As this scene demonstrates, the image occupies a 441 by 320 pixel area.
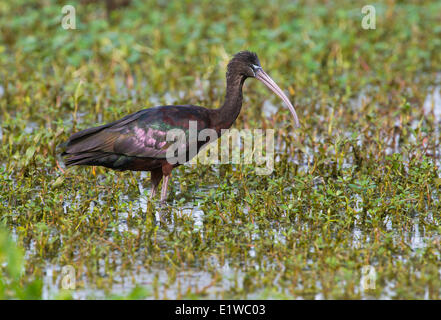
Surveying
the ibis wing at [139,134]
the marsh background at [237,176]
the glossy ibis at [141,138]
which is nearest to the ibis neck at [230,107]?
the glossy ibis at [141,138]

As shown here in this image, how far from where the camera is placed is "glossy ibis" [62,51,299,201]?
22.6 ft

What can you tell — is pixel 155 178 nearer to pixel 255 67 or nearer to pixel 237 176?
pixel 237 176

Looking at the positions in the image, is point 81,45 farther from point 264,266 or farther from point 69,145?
point 264,266

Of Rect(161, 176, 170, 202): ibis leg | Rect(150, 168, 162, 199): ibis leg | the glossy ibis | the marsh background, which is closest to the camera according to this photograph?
the marsh background

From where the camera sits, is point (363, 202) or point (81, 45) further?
point (81, 45)

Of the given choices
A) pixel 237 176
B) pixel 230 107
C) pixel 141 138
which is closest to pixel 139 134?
pixel 141 138

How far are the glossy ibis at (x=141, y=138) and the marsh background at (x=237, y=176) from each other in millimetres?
326

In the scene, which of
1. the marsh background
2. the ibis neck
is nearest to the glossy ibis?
the ibis neck

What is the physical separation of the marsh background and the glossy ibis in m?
0.33

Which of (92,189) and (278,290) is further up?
(92,189)

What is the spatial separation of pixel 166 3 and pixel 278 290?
38.3 feet

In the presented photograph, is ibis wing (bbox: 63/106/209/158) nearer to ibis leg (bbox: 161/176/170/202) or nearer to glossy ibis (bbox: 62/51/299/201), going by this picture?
glossy ibis (bbox: 62/51/299/201)
